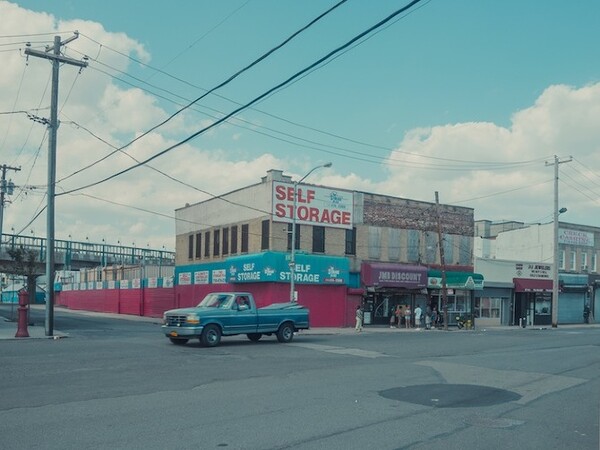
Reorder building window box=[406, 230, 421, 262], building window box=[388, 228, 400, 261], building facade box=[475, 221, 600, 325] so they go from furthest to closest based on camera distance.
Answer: building facade box=[475, 221, 600, 325]
building window box=[406, 230, 421, 262]
building window box=[388, 228, 400, 261]

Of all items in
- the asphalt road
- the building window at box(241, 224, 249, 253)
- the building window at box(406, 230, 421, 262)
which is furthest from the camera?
the building window at box(406, 230, 421, 262)

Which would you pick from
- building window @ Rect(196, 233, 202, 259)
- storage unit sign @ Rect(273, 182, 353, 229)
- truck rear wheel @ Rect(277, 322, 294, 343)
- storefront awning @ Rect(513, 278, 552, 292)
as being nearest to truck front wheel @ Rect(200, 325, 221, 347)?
truck rear wheel @ Rect(277, 322, 294, 343)

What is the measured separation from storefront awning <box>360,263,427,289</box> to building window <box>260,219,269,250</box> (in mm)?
6621

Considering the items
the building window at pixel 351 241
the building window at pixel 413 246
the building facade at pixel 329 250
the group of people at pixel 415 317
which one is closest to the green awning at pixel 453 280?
the building facade at pixel 329 250

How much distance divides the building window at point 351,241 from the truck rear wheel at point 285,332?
16679 mm

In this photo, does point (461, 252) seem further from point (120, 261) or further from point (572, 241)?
point (120, 261)

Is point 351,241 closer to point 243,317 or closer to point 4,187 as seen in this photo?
point 243,317

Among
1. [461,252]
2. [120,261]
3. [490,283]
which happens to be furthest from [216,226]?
[120,261]

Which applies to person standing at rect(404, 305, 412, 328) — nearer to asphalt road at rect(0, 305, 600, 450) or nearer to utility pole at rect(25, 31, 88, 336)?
asphalt road at rect(0, 305, 600, 450)

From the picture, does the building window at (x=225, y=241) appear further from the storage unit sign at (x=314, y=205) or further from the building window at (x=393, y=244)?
the building window at (x=393, y=244)

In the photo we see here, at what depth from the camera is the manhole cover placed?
11828mm

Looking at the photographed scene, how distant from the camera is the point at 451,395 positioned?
41.6 ft

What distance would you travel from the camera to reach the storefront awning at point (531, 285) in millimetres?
51188

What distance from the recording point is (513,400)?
12352mm
